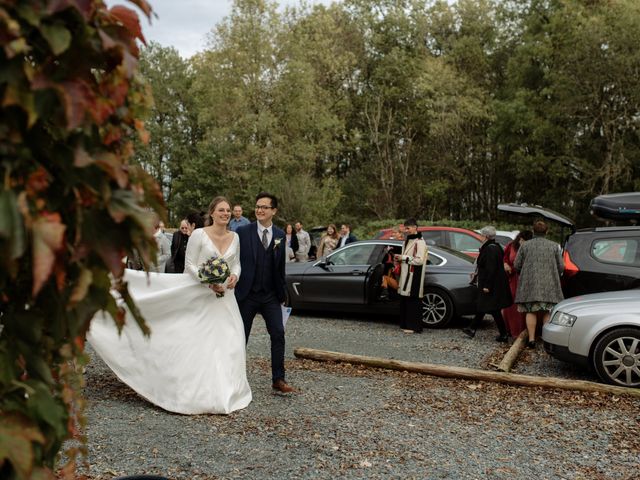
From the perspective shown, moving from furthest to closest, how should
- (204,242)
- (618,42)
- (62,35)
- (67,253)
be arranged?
(618,42) → (204,242) → (67,253) → (62,35)

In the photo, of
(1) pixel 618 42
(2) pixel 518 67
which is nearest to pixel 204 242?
(1) pixel 618 42

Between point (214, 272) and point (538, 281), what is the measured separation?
5482 mm

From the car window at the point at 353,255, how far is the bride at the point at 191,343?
20.0 ft

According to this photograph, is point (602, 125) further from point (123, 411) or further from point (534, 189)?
point (123, 411)

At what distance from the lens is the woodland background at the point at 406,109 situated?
108 ft

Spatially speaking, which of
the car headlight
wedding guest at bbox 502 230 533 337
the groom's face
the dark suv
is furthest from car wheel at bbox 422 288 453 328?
→ the groom's face

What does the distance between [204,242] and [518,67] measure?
34.8m

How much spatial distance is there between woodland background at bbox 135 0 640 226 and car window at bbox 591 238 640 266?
23.6 m

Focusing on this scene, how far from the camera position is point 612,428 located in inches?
238

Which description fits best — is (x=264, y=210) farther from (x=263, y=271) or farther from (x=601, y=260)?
(x=601, y=260)

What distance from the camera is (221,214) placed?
670cm

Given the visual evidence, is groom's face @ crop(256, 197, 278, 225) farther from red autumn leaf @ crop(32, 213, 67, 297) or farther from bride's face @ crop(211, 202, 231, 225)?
red autumn leaf @ crop(32, 213, 67, 297)

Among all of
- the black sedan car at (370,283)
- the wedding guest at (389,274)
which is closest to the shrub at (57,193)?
the wedding guest at (389,274)

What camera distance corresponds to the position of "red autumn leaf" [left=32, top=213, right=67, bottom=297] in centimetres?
144
